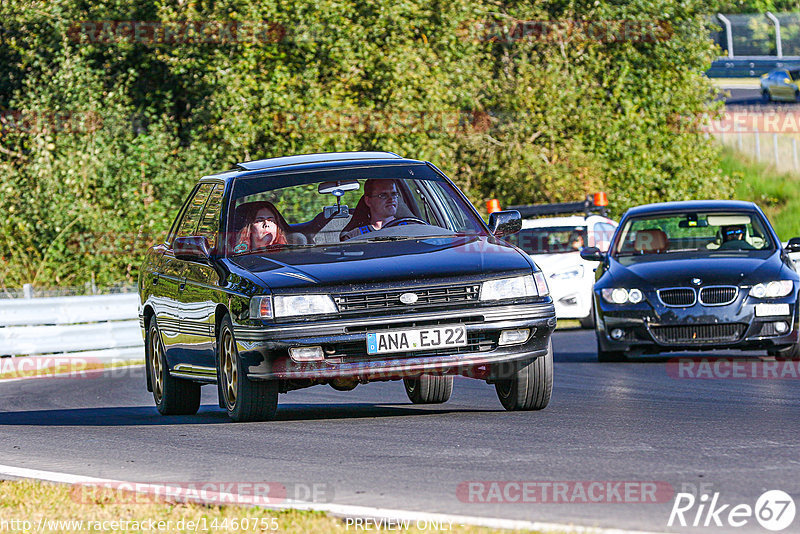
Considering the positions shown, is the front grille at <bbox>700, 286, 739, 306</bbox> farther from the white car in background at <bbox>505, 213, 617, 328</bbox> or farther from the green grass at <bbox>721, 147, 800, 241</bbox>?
the green grass at <bbox>721, 147, 800, 241</bbox>

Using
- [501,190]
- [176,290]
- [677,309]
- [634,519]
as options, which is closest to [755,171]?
[501,190]

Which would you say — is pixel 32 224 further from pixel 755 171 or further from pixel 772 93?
pixel 772 93

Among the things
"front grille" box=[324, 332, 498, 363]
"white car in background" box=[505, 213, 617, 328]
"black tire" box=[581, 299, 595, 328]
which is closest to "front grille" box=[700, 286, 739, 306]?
"front grille" box=[324, 332, 498, 363]

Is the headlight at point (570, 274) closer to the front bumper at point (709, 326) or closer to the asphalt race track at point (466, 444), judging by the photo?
the front bumper at point (709, 326)

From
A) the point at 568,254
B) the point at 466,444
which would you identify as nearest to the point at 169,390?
the point at 466,444

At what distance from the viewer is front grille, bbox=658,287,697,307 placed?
14125 millimetres

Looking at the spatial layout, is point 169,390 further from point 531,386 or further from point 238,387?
point 531,386

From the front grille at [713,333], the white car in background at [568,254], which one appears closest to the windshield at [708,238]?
the front grille at [713,333]

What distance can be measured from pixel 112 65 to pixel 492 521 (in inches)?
1120

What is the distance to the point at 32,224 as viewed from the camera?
27578 millimetres

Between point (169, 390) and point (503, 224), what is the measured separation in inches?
109

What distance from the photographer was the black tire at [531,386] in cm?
970

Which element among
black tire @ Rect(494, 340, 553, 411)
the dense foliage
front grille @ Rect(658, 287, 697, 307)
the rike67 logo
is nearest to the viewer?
the rike67 logo

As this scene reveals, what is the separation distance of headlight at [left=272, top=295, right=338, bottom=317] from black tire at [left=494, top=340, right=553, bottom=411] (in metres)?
1.37
